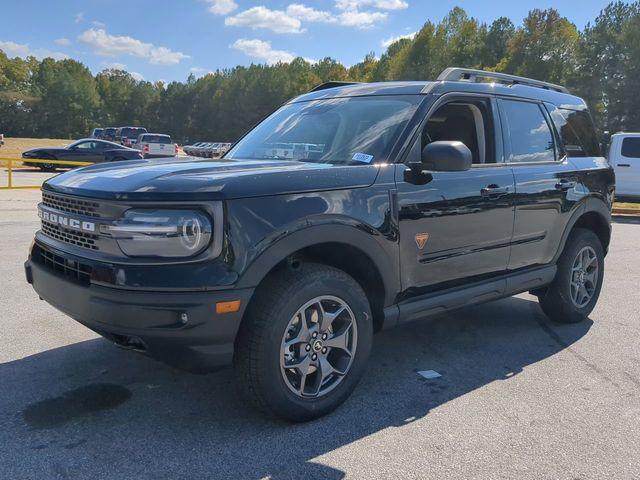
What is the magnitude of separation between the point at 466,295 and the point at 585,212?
5.83 ft

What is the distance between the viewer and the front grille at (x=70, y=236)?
2.90 metres

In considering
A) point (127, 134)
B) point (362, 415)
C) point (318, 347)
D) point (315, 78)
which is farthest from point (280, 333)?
point (315, 78)

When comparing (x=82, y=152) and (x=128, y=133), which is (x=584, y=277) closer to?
(x=82, y=152)

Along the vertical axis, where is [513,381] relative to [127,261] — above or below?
below

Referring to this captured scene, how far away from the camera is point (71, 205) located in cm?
308

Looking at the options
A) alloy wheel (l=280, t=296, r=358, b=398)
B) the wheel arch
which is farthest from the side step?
alloy wheel (l=280, t=296, r=358, b=398)

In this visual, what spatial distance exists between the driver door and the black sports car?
22111mm

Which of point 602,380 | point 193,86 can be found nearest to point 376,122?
point 602,380

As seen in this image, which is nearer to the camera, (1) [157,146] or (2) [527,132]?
(2) [527,132]

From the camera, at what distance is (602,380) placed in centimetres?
387

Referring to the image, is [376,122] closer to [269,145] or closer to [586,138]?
[269,145]

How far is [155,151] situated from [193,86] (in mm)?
95409

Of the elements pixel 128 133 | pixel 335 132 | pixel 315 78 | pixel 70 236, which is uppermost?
pixel 315 78

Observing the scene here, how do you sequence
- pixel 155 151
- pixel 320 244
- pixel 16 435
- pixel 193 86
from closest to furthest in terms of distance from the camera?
pixel 16 435 < pixel 320 244 < pixel 155 151 < pixel 193 86
